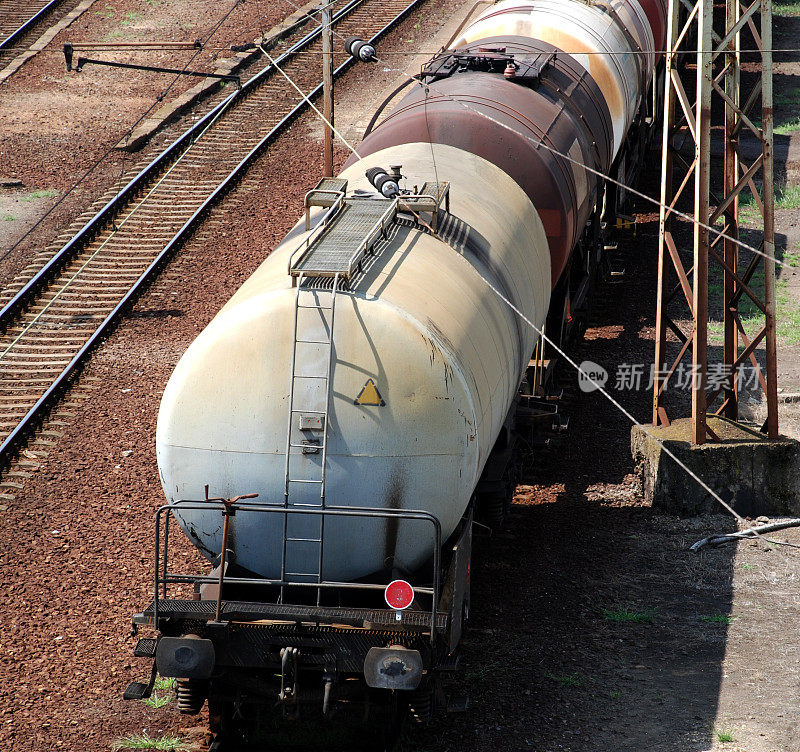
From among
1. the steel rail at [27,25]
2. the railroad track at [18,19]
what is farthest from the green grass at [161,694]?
the steel rail at [27,25]

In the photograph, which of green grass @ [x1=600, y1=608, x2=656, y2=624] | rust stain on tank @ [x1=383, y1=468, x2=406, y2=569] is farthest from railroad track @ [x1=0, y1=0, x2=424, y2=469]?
green grass @ [x1=600, y1=608, x2=656, y2=624]

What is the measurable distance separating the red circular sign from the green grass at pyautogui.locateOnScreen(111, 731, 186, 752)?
2291mm

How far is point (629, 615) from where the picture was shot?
938cm

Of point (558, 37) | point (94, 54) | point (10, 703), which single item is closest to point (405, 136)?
point (558, 37)

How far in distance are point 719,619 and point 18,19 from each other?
88.1 feet

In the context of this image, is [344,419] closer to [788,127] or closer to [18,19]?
[788,127]

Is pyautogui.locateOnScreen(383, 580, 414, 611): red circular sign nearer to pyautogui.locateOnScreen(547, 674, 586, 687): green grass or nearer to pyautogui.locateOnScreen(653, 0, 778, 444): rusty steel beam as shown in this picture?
pyautogui.locateOnScreen(547, 674, 586, 687): green grass

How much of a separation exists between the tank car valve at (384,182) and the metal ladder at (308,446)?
1.77 metres

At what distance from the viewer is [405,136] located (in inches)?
429

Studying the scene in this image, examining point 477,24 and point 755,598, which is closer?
point 755,598

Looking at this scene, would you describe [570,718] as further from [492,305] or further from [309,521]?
[492,305]

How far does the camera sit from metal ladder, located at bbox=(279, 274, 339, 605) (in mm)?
6746

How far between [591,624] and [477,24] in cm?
979

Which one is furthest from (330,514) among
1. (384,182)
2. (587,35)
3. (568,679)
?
(587,35)
